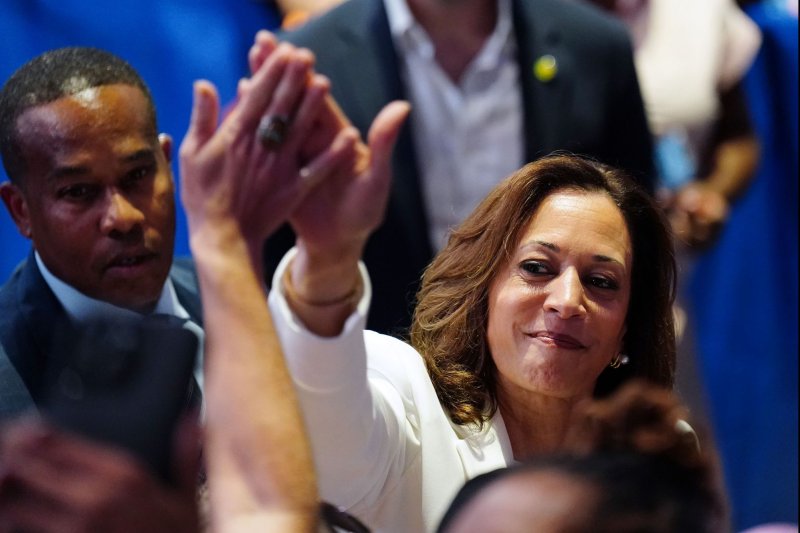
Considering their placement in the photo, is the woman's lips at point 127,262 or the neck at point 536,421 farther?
the woman's lips at point 127,262

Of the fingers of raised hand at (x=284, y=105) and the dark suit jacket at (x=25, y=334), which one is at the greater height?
the fingers of raised hand at (x=284, y=105)

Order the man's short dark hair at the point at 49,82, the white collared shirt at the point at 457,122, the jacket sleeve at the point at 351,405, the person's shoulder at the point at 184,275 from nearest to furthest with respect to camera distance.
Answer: the jacket sleeve at the point at 351,405
the man's short dark hair at the point at 49,82
the person's shoulder at the point at 184,275
the white collared shirt at the point at 457,122

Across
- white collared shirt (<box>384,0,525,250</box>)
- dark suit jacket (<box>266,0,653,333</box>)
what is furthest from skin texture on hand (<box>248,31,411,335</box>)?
white collared shirt (<box>384,0,525,250</box>)

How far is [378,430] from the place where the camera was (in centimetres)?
227

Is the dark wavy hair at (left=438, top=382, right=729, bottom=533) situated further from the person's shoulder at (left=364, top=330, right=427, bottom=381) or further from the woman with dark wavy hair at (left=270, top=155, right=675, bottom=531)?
the person's shoulder at (left=364, top=330, right=427, bottom=381)

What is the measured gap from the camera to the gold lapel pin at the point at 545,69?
348cm

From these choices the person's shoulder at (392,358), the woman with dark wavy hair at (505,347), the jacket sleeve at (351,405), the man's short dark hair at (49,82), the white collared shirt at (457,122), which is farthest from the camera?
the white collared shirt at (457,122)

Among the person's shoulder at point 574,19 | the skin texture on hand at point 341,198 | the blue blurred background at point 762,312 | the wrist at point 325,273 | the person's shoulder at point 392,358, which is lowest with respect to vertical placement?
the blue blurred background at point 762,312

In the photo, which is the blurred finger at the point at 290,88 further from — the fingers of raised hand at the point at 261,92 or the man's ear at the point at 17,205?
the man's ear at the point at 17,205

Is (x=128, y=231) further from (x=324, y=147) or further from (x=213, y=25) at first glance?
(x=213, y=25)

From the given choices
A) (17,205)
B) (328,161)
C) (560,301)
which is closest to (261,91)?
(328,161)

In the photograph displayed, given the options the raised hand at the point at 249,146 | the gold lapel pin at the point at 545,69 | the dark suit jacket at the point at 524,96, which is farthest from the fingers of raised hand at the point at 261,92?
the gold lapel pin at the point at 545,69

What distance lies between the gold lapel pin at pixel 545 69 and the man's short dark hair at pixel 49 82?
3.03 ft

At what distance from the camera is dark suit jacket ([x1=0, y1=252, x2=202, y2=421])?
2596 millimetres
